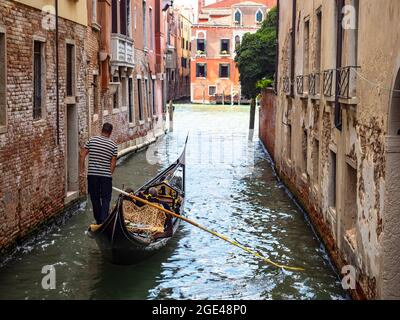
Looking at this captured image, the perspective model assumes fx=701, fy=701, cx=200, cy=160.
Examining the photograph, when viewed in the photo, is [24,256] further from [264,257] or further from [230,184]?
→ [230,184]

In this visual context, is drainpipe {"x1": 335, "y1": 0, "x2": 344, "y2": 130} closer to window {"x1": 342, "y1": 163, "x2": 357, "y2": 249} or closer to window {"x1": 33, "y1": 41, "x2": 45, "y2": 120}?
window {"x1": 342, "y1": 163, "x2": 357, "y2": 249}

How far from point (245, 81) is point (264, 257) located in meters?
20.8

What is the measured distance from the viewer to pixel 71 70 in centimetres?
939

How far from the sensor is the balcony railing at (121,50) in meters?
14.7

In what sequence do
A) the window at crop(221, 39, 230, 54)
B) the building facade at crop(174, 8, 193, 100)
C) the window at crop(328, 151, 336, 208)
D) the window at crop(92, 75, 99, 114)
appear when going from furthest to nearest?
the building facade at crop(174, 8, 193, 100) → the window at crop(221, 39, 230, 54) → the window at crop(92, 75, 99, 114) → the window at crop(328, 151, 336, 208)

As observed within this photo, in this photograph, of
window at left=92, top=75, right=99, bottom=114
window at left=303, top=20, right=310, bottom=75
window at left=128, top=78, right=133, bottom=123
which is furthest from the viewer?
window at left=128, top=78, right=133, bottom=123

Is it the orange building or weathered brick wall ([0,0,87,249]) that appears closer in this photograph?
weathered brick wall ([0,0,87,249])

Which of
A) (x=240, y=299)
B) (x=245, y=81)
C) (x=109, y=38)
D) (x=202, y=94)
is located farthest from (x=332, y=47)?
(x=202, y=94)

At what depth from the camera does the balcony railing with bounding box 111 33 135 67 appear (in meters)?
14.7

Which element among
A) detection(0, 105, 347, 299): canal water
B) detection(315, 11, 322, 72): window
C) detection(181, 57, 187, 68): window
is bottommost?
detection(0, 105, 347, 299): canal water

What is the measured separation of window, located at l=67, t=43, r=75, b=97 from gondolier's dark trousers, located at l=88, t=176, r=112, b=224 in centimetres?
264

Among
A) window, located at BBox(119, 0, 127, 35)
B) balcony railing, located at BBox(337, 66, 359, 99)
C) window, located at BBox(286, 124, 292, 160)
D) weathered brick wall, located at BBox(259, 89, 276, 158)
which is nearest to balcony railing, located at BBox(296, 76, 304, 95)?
window, located at BBox(286, 124, 292, 160)

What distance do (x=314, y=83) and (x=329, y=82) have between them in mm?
1107

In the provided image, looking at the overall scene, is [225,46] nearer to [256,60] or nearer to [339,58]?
[256,60]
